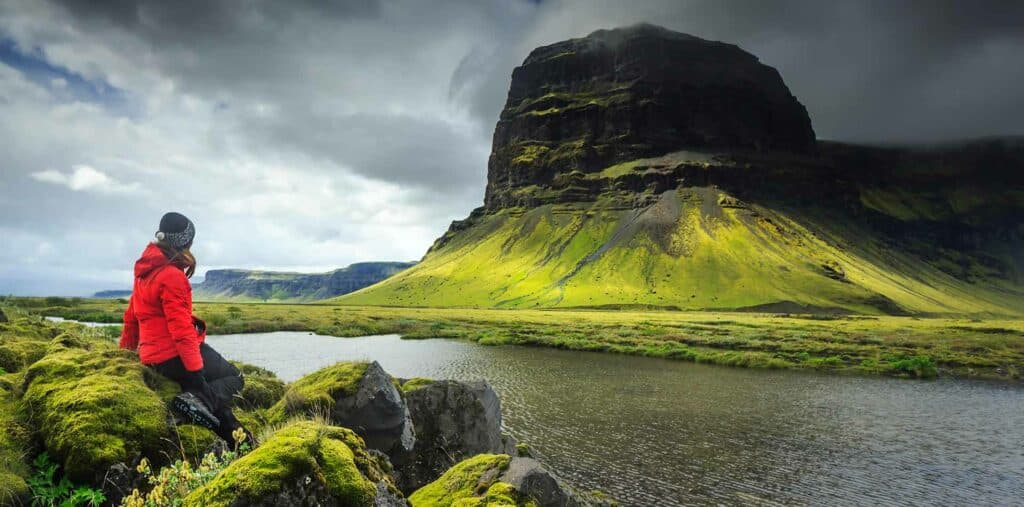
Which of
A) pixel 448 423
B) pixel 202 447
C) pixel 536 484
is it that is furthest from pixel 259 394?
pixel 536 484

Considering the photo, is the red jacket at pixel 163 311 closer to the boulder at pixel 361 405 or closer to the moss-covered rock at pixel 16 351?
the boulder at pixel 361 405

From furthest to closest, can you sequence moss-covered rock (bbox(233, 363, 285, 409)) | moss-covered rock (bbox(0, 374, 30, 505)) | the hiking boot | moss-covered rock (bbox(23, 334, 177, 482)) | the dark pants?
moss-covered rock (bbox(233, 363, 285, 409)), the dark pants, the hiking boot, moss-covered rock (bbox(23, 334, 177, 482)), moss-covered rock (bbox(0, 374, 30, 505))

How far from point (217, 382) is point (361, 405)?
2.98 meters

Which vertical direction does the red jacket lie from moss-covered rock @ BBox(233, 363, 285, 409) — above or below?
above

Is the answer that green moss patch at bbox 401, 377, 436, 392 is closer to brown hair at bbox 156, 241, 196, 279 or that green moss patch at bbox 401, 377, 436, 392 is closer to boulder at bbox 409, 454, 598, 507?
boulder at bbox 409, 454, 598, 507

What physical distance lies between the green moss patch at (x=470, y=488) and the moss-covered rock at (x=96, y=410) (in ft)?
14.6

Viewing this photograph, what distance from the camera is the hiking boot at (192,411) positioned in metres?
8.09

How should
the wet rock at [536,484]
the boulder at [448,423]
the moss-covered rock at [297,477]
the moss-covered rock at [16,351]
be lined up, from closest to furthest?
1. the moss-covered rock at [297,477]
2. the wet rock at [536,484]
3. the moss-covered rock at [16,351]
4. the boulder at [448,423]

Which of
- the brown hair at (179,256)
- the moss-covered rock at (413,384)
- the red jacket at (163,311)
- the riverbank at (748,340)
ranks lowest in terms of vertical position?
the riverbank at (748,340)

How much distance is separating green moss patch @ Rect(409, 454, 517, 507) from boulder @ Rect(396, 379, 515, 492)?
3.65 metres

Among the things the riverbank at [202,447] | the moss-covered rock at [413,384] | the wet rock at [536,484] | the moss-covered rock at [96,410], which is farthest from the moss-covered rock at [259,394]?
the wet rock at [536,484]

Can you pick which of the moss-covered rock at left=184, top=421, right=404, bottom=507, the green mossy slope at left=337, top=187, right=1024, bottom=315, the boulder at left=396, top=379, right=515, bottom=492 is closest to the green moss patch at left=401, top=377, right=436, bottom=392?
the boulder at left=396, top=379, right=515, bottom=492

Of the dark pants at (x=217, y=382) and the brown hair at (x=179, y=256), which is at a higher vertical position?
the brown hair at (x=179, y=256)

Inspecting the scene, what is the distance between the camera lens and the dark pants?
8539 mm
